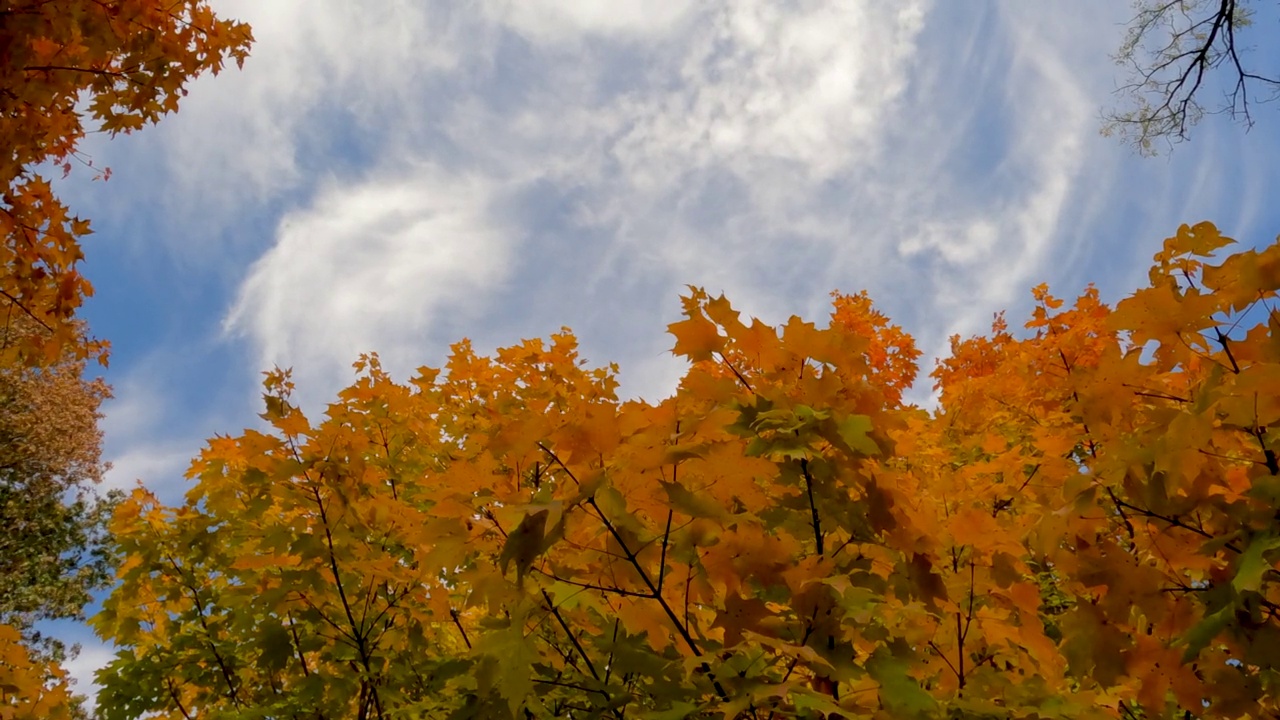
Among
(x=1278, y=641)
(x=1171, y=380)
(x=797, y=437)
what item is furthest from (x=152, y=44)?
(x=1278, y=641)

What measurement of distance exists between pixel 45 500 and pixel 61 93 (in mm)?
15282

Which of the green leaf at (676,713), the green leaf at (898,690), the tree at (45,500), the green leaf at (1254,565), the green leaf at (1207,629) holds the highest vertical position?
the tree at (45,500)

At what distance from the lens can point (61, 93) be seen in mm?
3406

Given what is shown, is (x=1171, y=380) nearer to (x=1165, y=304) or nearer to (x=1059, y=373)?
(x=1165, y=304)

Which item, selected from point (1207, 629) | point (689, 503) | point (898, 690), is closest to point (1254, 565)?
point (1207, 629)

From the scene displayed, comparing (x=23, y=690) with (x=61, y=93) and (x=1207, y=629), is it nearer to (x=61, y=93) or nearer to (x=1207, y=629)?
(x=61, y=93)

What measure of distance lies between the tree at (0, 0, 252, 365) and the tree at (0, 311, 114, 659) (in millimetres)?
13934

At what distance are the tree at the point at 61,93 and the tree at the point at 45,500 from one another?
1393cm

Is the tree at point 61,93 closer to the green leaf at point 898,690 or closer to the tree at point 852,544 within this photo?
the tree at point 852,544

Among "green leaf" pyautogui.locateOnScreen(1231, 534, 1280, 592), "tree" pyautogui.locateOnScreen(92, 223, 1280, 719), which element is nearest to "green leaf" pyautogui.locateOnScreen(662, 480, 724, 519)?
"tree" pyautogui.locateOnScreen(92, 223, 1280, 719)

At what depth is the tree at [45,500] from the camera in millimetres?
14328

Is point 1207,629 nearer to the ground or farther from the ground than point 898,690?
farther from the ground

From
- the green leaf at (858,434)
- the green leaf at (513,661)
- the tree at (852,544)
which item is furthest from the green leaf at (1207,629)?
the green leaf at (513,661)

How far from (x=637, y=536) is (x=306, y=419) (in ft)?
6.46
